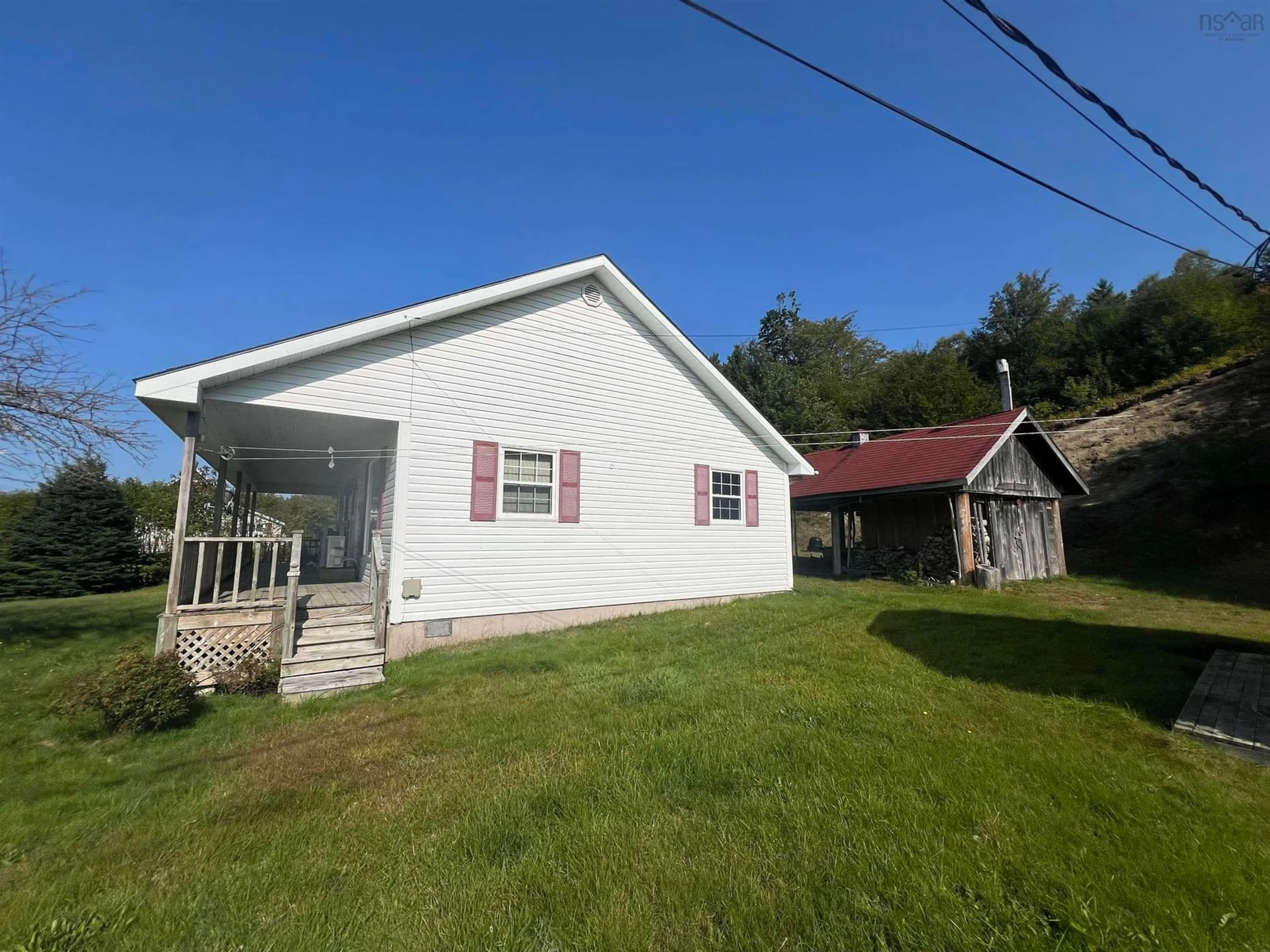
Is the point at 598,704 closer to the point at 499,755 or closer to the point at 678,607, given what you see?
the point at 499,755

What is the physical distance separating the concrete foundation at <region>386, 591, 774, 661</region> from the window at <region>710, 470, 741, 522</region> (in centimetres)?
208

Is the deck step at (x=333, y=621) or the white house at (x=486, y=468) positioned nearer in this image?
the white house at (x=486, y=468)

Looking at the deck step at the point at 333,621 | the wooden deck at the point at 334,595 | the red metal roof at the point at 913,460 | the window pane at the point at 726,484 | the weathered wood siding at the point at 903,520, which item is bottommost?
the deck step at the point at 333,621

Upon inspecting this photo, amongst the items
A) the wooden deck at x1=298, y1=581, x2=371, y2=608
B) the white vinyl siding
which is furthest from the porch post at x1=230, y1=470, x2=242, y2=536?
the white vinyl siding

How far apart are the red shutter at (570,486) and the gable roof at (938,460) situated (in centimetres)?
844

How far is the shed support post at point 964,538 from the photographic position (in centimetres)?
1473

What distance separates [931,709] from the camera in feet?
16.9

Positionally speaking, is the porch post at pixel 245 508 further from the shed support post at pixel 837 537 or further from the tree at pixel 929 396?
the tree at pixel 929 396

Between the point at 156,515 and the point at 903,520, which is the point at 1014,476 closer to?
the point at 903,520

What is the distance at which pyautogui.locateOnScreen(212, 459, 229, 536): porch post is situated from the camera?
10.0m

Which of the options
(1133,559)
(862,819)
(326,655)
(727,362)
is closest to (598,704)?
(862,819)

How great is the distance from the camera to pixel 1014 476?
1639 cm

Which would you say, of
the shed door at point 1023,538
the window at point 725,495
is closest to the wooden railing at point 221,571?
the window at point 725,495

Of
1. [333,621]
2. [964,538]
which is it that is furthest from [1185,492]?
[333,621]
